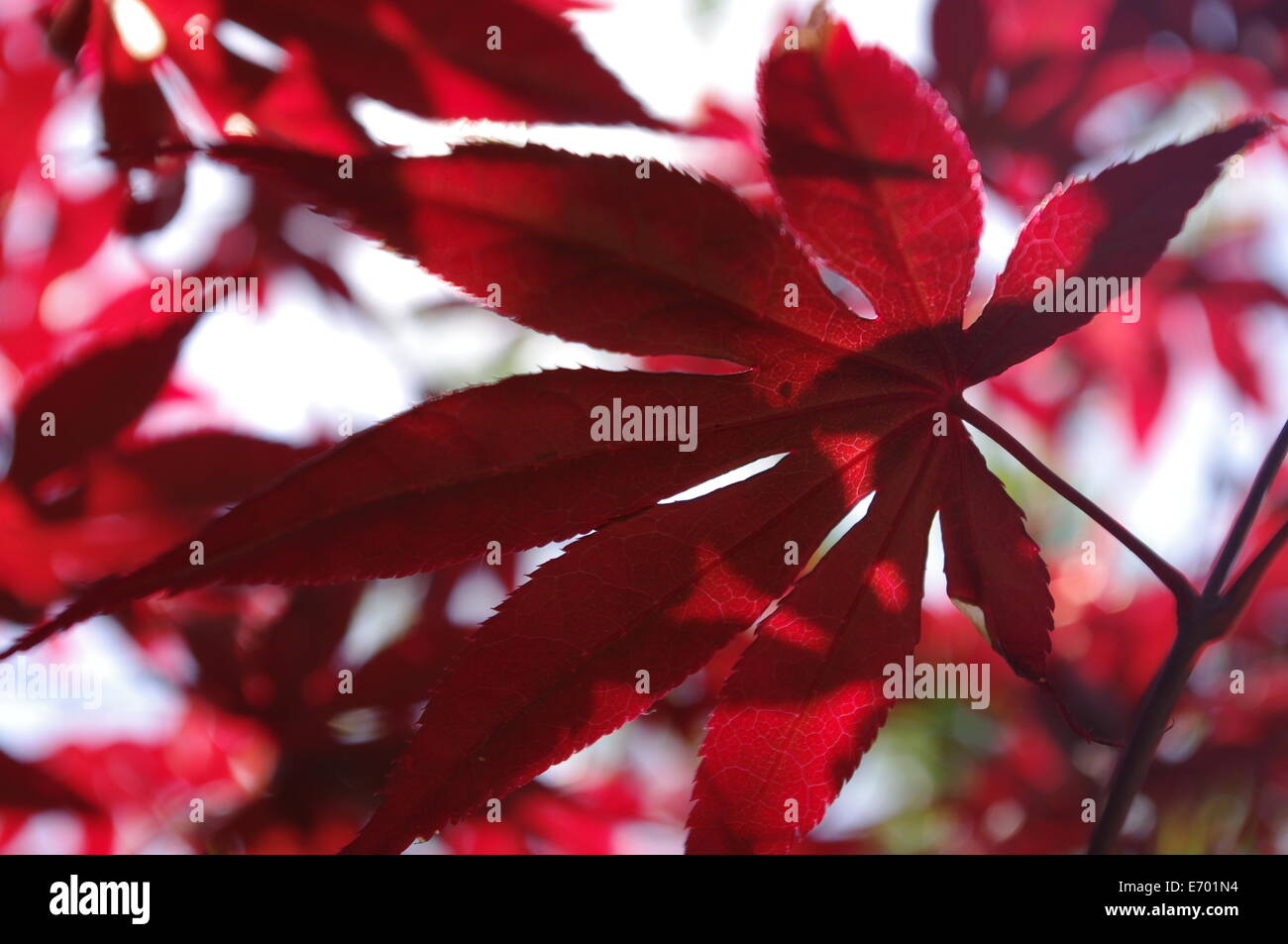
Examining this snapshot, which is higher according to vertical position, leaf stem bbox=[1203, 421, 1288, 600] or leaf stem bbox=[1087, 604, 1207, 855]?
leaf stem bbox=[1203, 421, 1288, 600]

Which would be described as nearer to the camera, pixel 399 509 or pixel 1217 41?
pixel 399 509

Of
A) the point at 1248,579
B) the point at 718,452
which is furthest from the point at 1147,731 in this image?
the point at 718,452

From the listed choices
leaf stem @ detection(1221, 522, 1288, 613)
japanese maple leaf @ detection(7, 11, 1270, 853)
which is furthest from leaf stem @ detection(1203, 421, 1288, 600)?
japanese maple leaf @ detection(7, 11, 1270, 853)

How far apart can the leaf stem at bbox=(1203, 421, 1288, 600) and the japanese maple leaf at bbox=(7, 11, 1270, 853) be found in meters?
0.12

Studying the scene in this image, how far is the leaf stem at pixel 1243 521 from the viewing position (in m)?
0.51

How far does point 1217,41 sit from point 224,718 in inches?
56.3

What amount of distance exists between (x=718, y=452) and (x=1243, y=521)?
0.98 feet

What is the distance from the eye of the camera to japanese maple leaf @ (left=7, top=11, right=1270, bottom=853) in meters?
0.43

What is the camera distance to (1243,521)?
0.51 meters

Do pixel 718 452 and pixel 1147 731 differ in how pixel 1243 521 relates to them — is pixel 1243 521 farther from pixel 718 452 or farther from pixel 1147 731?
pixel 718 452

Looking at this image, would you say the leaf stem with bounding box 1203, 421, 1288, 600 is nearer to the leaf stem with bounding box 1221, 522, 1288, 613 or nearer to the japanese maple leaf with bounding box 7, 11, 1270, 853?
the leaf stem with bounding box 1221, 522, 1288, 613
